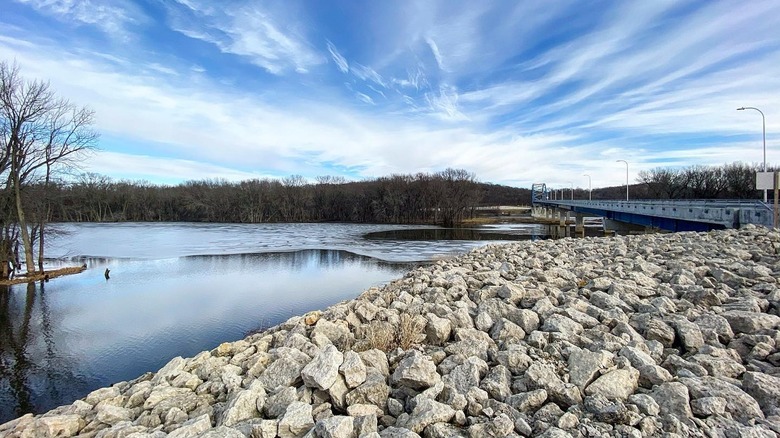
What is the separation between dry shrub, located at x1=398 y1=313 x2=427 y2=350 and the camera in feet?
16.1

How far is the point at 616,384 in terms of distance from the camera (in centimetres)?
344

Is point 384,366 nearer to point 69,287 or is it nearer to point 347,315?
point 347,315

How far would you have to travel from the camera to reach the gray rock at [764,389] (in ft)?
10.4

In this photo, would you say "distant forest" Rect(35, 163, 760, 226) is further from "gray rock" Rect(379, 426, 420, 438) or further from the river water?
"gray rock" Rect(379, 426, 420, 438)

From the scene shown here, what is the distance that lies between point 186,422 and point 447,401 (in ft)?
7.59

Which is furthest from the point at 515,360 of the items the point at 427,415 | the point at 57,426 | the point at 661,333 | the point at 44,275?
the point at 44,275

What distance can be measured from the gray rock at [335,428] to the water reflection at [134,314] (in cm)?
727

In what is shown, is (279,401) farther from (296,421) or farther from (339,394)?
(339,394)

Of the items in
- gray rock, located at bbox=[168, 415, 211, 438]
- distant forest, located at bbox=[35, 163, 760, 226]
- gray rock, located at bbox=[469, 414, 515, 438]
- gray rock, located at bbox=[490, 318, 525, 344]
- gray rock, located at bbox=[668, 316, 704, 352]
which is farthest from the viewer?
distant forest, located at bbox=[35, 163, 760, 226]

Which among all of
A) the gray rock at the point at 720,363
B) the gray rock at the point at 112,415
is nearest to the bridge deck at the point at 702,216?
the gray rock at the point at 720,363

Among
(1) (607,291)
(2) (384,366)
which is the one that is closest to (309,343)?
(2) (384,366)

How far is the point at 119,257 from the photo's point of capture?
2758 centimetres

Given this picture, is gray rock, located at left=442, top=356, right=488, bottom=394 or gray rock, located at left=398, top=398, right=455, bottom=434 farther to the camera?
gray rock, located at left=442, top=356, right=488, bottom=394

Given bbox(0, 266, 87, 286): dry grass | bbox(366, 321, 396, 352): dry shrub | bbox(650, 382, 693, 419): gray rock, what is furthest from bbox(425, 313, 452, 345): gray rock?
bbox(0, 266, 87, 286): dry grass
